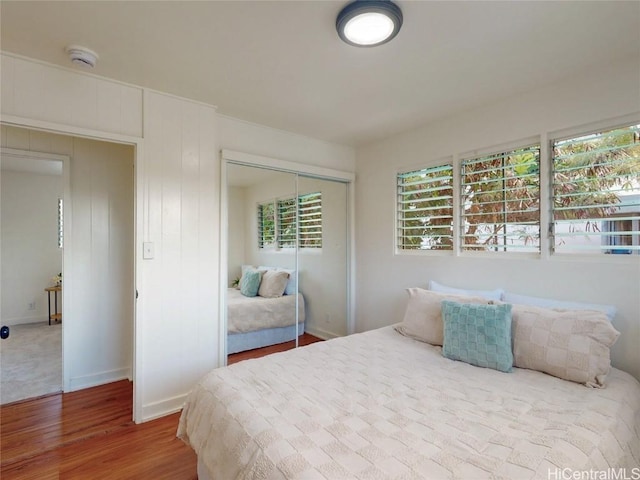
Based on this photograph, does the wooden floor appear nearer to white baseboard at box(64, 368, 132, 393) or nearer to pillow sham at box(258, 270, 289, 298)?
white baseboard at box(64, 368, 132, 393)

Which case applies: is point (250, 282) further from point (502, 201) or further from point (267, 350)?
point (502, 201)

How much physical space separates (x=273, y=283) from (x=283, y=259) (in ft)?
0.88

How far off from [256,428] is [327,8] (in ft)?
6.24

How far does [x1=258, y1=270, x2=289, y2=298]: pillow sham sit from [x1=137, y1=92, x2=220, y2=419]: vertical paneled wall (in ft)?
1.94

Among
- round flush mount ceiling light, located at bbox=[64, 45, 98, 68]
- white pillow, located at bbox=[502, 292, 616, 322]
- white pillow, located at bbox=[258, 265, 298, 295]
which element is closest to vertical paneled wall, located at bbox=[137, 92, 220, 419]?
round flush mount ceiling light, located at bbox=[64, 45, 98, 68]

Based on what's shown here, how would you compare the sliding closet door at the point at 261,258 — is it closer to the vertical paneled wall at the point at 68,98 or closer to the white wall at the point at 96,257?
the vertical paneled wall at the point at 68,98

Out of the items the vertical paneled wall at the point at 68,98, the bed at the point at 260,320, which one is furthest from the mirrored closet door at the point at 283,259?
the vertical paneled wall at the point at 68,98

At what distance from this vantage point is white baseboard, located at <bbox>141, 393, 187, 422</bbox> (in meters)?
2.34

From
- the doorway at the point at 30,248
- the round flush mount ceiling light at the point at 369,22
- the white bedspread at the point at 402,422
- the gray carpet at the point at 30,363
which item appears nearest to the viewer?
the white bedspread at the point at 402,422

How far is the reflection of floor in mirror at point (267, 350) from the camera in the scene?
2985 mm

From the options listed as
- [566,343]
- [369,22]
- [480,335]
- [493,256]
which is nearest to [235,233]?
[369,22]

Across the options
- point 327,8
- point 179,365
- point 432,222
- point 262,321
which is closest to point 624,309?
point 432,222

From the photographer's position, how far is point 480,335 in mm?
1905

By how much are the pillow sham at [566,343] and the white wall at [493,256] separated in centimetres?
35
